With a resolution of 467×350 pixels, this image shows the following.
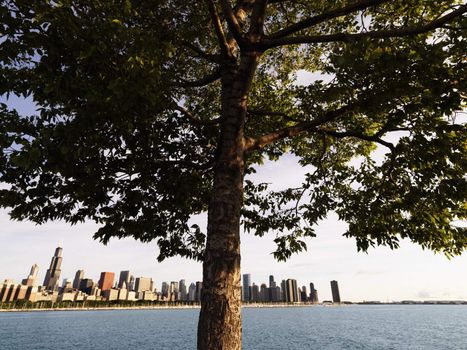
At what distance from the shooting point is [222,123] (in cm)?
765

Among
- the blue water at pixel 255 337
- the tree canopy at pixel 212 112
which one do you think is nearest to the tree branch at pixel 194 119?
the tree canopy at pixel 212 112

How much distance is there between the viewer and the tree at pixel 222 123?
554 cm

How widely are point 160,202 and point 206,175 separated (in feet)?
6.78

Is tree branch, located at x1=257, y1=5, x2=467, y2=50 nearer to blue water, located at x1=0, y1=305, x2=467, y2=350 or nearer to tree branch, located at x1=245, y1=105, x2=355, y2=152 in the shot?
tree branch, located at x1=245, y1=105, x2=355, y2=152

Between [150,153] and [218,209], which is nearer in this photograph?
[218,209]

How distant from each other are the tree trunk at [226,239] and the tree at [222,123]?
25 mm

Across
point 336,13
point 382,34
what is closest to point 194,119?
point 336,13

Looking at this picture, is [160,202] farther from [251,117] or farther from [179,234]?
[251,117]

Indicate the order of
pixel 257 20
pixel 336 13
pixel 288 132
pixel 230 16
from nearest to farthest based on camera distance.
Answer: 1. pixel 336 13
2. pixel 230 16
3. pixel 257 20
4. pixel 288 132

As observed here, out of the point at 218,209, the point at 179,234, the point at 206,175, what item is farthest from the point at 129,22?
the point at 179,234

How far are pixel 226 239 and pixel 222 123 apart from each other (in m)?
2.95

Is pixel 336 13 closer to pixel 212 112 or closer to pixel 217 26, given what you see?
pixel 217 26

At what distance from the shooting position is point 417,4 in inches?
321

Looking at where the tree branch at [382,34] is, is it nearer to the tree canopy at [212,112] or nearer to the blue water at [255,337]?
the tree canopy at [212,112]
